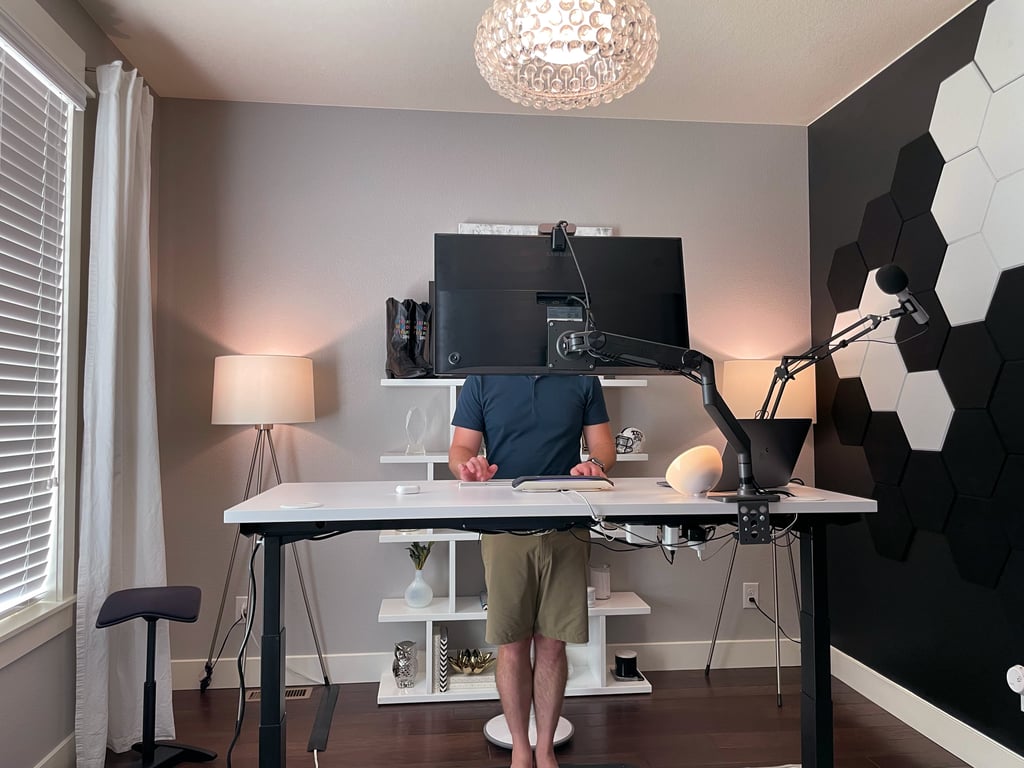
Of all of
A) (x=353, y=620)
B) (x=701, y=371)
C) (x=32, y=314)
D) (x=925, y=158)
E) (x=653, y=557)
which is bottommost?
(x=353, y=620)

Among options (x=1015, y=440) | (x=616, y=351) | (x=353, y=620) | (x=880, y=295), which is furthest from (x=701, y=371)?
(x=353, y=620)

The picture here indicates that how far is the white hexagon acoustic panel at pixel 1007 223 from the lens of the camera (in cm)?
239

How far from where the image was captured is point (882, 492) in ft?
10.1

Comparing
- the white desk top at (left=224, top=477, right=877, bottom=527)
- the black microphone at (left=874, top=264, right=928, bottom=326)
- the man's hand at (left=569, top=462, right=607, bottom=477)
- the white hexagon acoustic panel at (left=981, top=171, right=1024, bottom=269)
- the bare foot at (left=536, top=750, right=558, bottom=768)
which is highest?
the white hexagon acoustic panel at (left=981, top=171, right=1024, bottom=269)

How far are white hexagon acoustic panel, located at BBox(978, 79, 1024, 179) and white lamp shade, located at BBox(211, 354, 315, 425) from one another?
2800mm

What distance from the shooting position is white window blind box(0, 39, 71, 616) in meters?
2.21

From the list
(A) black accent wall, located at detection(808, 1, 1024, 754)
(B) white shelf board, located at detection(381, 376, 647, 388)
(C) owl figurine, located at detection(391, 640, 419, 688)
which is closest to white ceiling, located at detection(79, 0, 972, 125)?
(A) black accent wall, located at detection(808, 1, 1024, 754)

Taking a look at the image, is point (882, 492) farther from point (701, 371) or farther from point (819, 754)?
point (701, 371)

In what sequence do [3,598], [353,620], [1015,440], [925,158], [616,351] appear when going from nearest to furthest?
1. [616,351]
2. [3,598]
3. [1015,440]
4. [925,158]
5. [353,620]

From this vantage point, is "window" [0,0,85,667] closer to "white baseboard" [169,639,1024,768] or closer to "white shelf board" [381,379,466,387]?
"white baseboard" [169,639,1024,768]

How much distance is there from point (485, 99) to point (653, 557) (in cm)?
238

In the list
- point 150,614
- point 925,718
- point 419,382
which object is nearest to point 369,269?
point 419,382

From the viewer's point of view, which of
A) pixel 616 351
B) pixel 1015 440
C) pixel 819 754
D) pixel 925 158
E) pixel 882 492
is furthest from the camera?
pixel 882 492

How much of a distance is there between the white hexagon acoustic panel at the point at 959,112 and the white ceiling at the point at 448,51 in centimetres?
26
